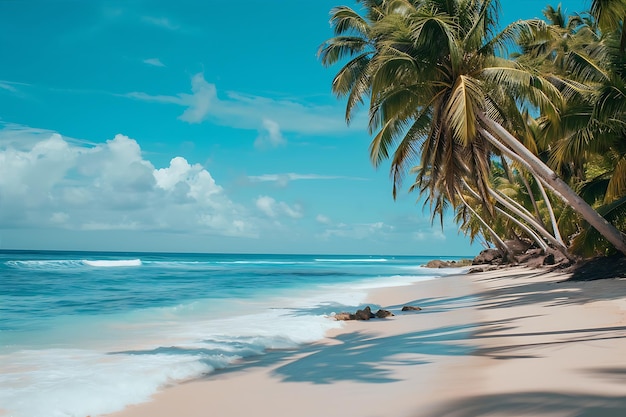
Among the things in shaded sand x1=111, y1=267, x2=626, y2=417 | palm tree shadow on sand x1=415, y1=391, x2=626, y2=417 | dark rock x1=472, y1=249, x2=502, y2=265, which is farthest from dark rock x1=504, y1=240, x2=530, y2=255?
palm tree shadow on sand x1=415, y1=391, x2=626, y2=417

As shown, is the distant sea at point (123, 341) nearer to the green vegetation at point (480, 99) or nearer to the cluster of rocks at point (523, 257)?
the green vegetation at point (480, 99)

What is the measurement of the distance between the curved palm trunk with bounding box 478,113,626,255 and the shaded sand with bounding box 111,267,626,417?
262 cm

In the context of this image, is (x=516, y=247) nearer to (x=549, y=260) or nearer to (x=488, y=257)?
(x=549, y=260)

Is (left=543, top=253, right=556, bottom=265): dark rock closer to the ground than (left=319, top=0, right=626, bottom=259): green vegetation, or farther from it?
closer to the ground

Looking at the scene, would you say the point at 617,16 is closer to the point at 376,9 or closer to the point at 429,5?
the point at 429,5

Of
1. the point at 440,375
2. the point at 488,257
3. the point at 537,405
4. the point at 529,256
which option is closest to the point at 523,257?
the point at 529,256

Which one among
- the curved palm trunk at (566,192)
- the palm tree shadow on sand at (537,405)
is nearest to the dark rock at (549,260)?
the curved palm trunk at (566,192)

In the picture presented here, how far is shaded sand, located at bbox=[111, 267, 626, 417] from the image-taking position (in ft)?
13.4

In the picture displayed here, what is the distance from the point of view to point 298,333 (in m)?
9.12

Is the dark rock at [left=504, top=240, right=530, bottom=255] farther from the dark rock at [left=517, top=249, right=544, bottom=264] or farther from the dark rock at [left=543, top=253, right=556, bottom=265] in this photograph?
the dark rock at [left=543, top=253, right=556, bottom=265]

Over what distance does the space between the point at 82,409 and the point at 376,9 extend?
14793 millimetres

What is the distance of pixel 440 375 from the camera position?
5223mm

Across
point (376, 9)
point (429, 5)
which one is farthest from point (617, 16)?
point (376, 9)

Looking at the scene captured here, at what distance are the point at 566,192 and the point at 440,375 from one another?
720 cm
